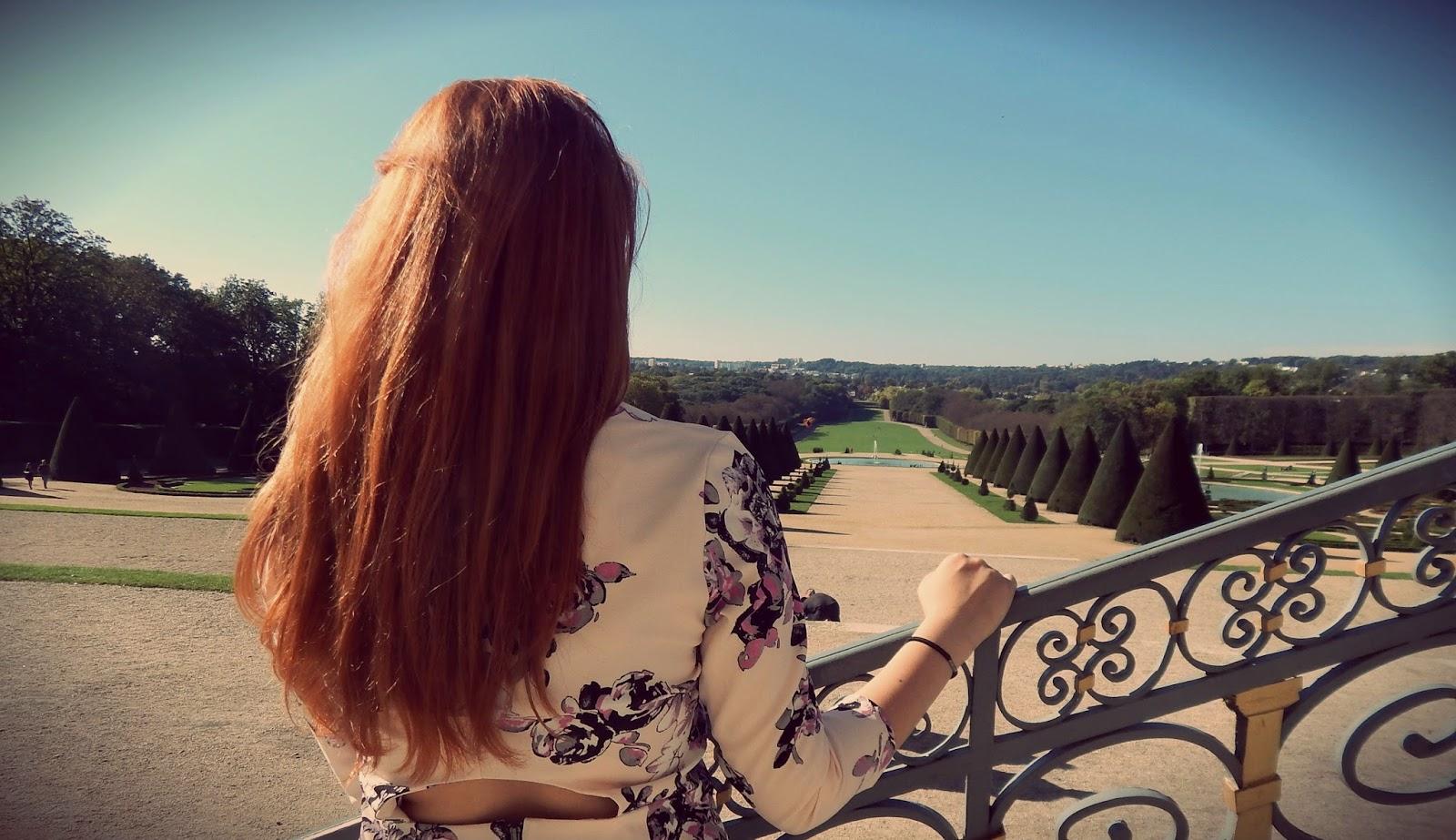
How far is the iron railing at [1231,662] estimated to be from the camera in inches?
50.7

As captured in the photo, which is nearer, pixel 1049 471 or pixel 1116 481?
pixel 1116 481

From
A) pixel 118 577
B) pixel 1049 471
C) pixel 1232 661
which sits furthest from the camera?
pixel 1049 471

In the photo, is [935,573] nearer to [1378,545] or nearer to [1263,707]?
[1263,707]

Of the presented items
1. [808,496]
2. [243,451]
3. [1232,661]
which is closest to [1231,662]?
[1232,661]

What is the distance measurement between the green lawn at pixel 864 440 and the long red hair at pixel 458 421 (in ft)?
202

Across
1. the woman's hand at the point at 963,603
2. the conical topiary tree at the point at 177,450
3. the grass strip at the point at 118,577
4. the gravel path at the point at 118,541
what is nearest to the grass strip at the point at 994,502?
the grass strip at the point at 118,577

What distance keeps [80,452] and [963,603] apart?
3044 cm

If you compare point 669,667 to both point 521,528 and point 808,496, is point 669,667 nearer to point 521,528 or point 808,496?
point 521,528

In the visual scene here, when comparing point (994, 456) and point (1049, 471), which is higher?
point (1049, 471)

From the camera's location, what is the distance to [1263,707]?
4.63ft

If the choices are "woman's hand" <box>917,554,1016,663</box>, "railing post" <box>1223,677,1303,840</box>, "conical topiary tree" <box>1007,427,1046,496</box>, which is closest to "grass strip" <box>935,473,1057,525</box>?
"conical topiary tree" <box>1007,427,1046,496</box>

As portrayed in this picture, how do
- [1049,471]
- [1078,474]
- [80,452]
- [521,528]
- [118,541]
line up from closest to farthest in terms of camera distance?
[521,528] → [118,541] → [1078,474] → [80,452] → [1049,471]

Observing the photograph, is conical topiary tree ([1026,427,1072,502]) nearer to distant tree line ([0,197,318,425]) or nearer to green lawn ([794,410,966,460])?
distant tree line ([0,197,318,425])

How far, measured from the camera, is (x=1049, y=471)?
2470cm
